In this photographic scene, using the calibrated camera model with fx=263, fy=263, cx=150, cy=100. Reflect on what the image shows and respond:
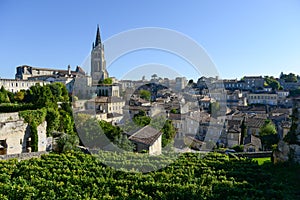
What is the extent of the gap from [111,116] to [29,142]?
20.8 meters

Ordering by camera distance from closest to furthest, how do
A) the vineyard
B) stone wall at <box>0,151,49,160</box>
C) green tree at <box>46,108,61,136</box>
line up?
the vineyard → stone wall at <box>0,151,49,160</box> → green tree at <box>46,108,61,136</box>

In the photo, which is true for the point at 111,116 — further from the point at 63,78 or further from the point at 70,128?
the point at 63,78

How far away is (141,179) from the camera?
39.2 ft

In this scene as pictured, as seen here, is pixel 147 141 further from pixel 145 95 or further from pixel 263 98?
pixel 263 98

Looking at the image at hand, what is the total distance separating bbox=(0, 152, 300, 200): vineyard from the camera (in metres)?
10.3

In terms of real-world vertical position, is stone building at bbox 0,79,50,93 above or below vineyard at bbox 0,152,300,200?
above

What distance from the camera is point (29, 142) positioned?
18.7 meters

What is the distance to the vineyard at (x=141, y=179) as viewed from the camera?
1030 centimetres

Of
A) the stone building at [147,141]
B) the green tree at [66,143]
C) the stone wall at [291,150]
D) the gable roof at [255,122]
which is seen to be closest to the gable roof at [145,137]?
the stone building at [147,141]

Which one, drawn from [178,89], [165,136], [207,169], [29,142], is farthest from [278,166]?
[178,89]

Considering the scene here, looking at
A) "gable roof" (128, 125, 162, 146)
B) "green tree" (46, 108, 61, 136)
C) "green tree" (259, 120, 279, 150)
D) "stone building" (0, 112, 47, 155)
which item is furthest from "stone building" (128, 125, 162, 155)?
"green tree" (259, 120, 279, 150)

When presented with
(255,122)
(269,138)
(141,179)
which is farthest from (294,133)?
(255,122)

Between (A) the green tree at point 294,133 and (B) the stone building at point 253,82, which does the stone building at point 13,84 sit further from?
(B) the stone building at point 253,82

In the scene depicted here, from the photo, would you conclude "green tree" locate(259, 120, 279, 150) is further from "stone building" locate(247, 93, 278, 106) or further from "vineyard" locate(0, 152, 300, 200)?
"stone building" locate(247, 93, 278, 106)
